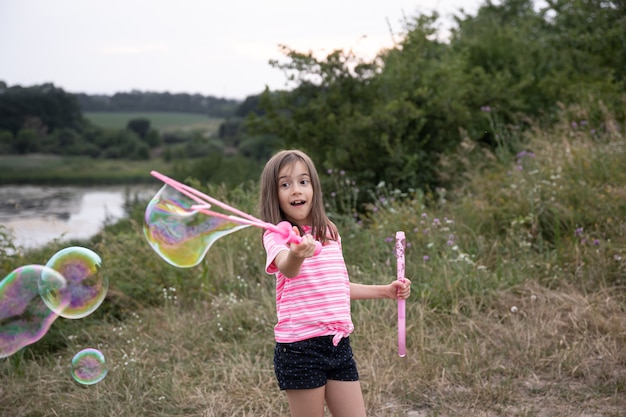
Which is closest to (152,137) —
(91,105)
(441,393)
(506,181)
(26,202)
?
(91,105)

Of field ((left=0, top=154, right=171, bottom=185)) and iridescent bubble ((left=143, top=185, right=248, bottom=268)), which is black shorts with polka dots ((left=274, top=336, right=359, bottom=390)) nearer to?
iridescent bubble ((left=143, top=185, right=248, bottom=268))

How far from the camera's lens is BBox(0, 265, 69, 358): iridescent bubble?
10.7 feet

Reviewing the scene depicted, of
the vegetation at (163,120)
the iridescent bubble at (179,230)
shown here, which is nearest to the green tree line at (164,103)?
the vegetation at (163,120)

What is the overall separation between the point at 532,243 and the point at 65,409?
339 centimetres

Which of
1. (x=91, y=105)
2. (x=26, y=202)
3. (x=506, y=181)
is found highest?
(x=91, y=105)

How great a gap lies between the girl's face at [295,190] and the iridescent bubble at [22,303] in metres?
1.50

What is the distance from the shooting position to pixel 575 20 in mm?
8977

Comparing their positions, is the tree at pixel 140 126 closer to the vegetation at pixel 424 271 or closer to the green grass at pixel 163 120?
the green grass at pixel 163 120

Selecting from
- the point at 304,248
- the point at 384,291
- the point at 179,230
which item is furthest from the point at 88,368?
the point at 304,248

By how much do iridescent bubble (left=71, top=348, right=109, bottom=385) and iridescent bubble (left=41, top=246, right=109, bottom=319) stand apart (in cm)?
33

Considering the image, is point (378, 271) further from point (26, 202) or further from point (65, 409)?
point (26, 202)

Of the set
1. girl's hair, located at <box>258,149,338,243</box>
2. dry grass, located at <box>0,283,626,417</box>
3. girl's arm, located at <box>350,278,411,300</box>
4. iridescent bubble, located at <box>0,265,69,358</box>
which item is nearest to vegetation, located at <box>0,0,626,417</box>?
dry grass, located at <box>0,283,626,417</box>

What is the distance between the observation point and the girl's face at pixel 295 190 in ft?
7.61

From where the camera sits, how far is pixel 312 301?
7.57ft
